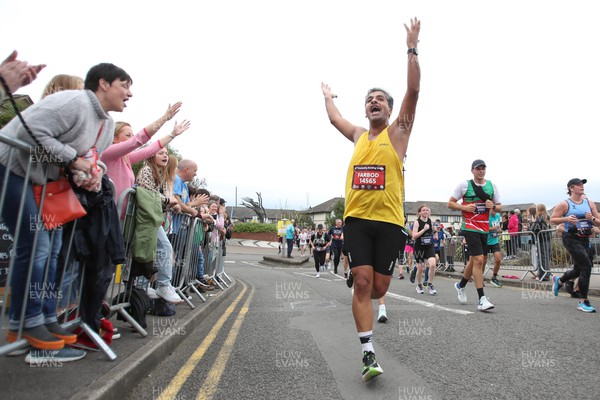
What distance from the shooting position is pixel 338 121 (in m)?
4.09

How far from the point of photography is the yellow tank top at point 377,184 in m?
3.37

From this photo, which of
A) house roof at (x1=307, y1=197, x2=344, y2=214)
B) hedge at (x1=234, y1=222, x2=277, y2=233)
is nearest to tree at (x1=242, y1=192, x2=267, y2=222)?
hedge at (x1=234, y1=222, x2=277, y2=233)

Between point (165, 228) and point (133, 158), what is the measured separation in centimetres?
96

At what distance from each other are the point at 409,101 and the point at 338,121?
3.17 feet

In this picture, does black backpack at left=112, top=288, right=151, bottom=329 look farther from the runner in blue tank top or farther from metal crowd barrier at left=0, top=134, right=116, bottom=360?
the runner in blue tank top

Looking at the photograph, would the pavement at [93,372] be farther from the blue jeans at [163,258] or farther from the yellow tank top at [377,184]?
the yellow tank top at [377,184]

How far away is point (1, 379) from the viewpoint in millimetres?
2414

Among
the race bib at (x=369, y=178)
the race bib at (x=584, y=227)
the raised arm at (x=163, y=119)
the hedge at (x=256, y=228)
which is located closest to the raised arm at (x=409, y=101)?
the race bib at (x=369, y=178)

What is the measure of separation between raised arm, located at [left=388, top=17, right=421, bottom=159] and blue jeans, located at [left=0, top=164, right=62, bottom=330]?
2726mm

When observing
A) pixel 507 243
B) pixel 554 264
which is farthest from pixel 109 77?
pixel 507 243

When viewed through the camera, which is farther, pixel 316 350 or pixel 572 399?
pixel 316 350

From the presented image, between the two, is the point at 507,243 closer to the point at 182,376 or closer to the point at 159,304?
the point at 159,304

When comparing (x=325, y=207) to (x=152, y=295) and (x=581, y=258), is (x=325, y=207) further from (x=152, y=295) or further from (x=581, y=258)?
(x=152, y=295)

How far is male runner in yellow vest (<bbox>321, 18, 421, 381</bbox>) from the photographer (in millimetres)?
3244
